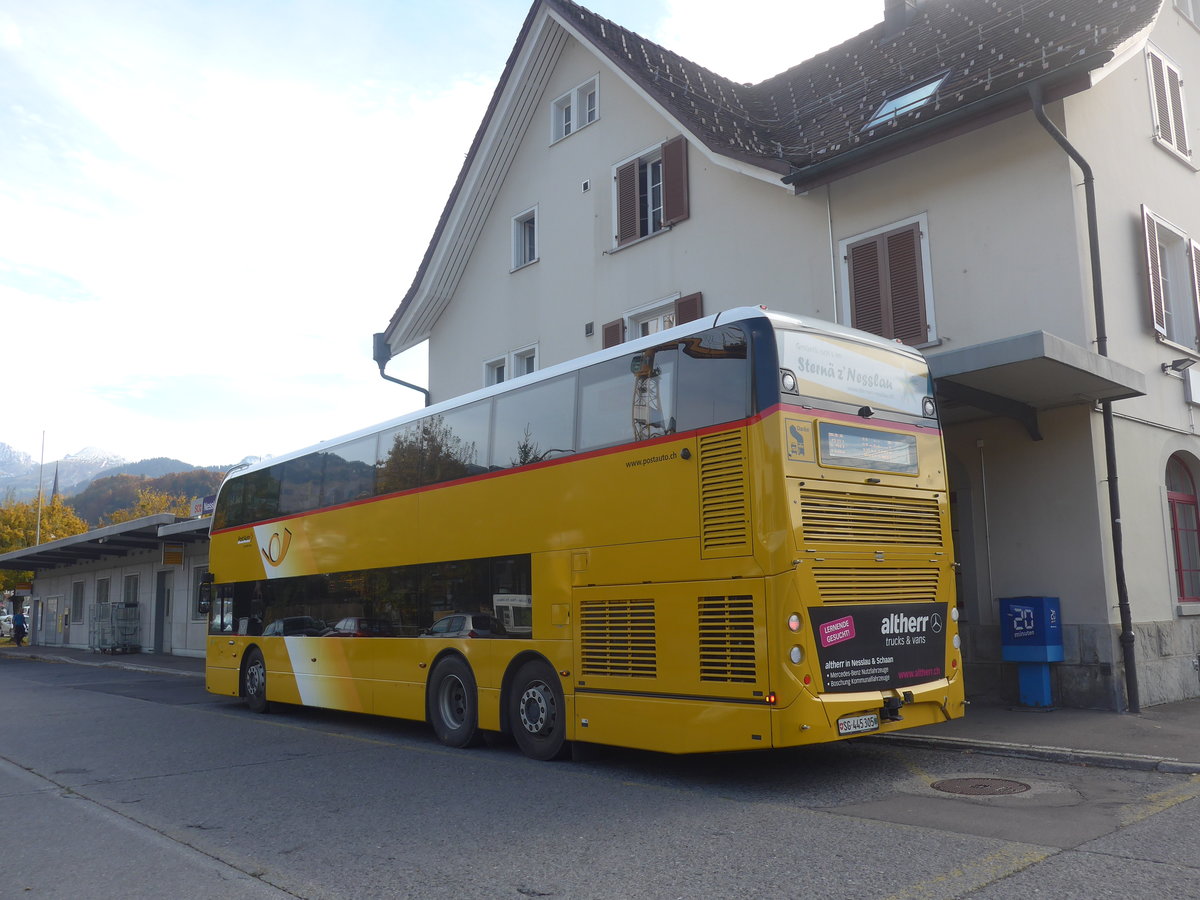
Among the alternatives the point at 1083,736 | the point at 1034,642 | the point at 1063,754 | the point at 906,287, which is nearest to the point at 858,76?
the point at 906,287

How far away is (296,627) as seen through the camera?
14688 millimetres

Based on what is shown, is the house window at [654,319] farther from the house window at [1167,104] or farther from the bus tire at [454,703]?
the bus tire at [454,703]

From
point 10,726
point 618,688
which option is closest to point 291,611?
point 10,726

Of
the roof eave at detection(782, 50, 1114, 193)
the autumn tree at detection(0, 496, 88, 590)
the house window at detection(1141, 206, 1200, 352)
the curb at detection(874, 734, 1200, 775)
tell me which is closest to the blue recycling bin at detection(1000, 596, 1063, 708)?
the curb at detection(874, 734, 1200, 775)

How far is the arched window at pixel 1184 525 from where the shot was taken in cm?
1388

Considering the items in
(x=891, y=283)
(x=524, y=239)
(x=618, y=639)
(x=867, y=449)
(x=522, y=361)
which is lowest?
(x=618, y=639)

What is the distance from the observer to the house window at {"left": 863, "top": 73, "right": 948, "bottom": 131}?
14.3m

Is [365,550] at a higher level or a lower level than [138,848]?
higher

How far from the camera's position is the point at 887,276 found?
14297 millimetres

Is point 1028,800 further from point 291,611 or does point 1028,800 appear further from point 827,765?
point 291,611

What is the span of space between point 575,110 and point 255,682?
475 inches

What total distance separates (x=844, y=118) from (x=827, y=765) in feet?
35.2

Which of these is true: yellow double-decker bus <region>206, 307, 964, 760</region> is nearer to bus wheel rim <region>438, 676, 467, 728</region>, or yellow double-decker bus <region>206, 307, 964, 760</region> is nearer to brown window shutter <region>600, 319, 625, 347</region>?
bus wheel rim <region>438, 676, 467, 728</region>

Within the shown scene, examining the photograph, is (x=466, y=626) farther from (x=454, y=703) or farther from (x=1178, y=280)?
(x=1178, y=280)
